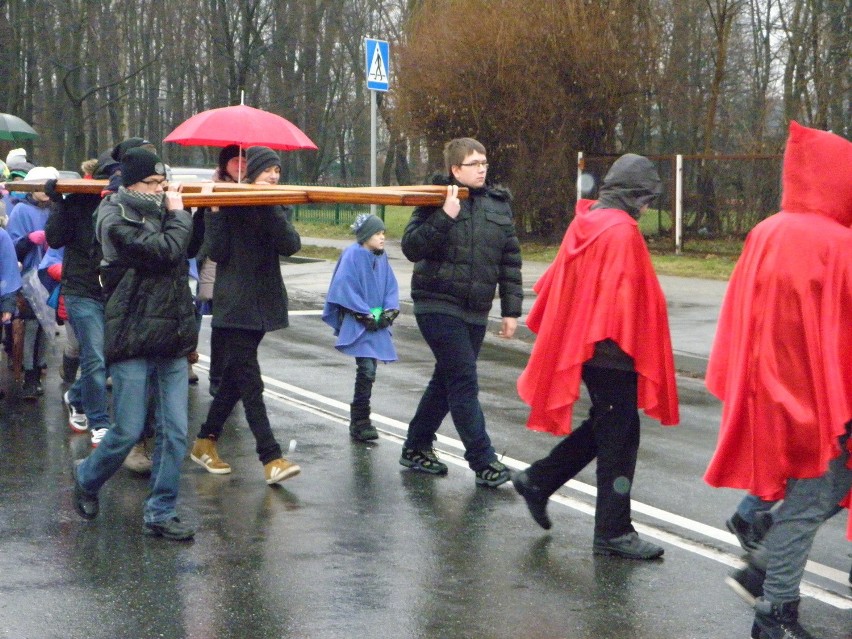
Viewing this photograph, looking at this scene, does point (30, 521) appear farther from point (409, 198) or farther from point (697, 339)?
point (697, 339)

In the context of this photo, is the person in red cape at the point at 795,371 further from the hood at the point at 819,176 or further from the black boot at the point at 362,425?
the black boot at the point at 362,425

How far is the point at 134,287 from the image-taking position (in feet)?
19.7

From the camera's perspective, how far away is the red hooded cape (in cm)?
460

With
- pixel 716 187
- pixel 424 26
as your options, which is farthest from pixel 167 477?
pixel 424 26

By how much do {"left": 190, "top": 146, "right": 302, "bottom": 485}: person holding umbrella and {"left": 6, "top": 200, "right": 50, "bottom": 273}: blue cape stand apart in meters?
3.58

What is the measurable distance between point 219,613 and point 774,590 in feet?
6.84

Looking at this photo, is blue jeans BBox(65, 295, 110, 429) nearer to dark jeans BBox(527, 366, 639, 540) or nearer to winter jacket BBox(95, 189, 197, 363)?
winter jacket BBox(95, 189, 197, 363)

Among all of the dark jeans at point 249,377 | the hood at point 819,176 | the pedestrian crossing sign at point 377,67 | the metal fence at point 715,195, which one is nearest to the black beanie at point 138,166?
Result: the dark jeans at point 249,377

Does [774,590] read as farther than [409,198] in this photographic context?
No

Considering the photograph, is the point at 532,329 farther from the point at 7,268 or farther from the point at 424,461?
the point at 7,268

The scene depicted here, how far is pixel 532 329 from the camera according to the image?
20.0ft

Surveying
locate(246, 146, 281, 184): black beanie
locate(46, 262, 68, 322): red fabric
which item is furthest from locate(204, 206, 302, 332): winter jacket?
locate(46, 262, 68, 322): red fabric

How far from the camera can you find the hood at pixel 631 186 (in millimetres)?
5762

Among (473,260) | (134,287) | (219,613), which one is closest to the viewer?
(219,613)
